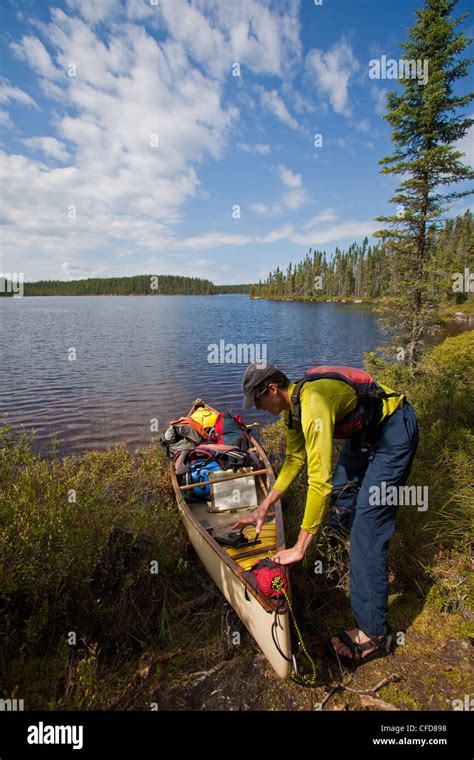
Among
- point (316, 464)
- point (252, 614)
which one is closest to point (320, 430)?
point (316, 464)

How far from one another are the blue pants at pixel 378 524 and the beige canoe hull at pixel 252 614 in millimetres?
877

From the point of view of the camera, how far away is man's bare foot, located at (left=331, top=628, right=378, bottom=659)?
3559 millimetres

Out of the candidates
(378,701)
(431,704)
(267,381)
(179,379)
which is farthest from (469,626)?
(179,379)

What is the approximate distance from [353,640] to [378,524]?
1.29m

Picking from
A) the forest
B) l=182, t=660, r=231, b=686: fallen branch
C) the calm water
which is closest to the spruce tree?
the calm water

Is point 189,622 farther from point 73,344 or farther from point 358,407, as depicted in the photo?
point 73,344

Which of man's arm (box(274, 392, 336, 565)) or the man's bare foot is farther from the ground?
man's arm (box(274, 392, 336, 565))

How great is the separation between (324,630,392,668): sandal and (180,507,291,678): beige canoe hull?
669mm

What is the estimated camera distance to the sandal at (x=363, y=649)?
11.6 ft

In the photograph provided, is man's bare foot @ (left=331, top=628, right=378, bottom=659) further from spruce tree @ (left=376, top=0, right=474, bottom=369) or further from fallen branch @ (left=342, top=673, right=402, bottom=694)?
spruce tree @ (left=376, top=0, right=474, bottom=369)

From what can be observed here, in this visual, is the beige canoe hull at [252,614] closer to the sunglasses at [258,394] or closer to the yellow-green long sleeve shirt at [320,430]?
the yellow-green long sleeve shirt at [320,430]
